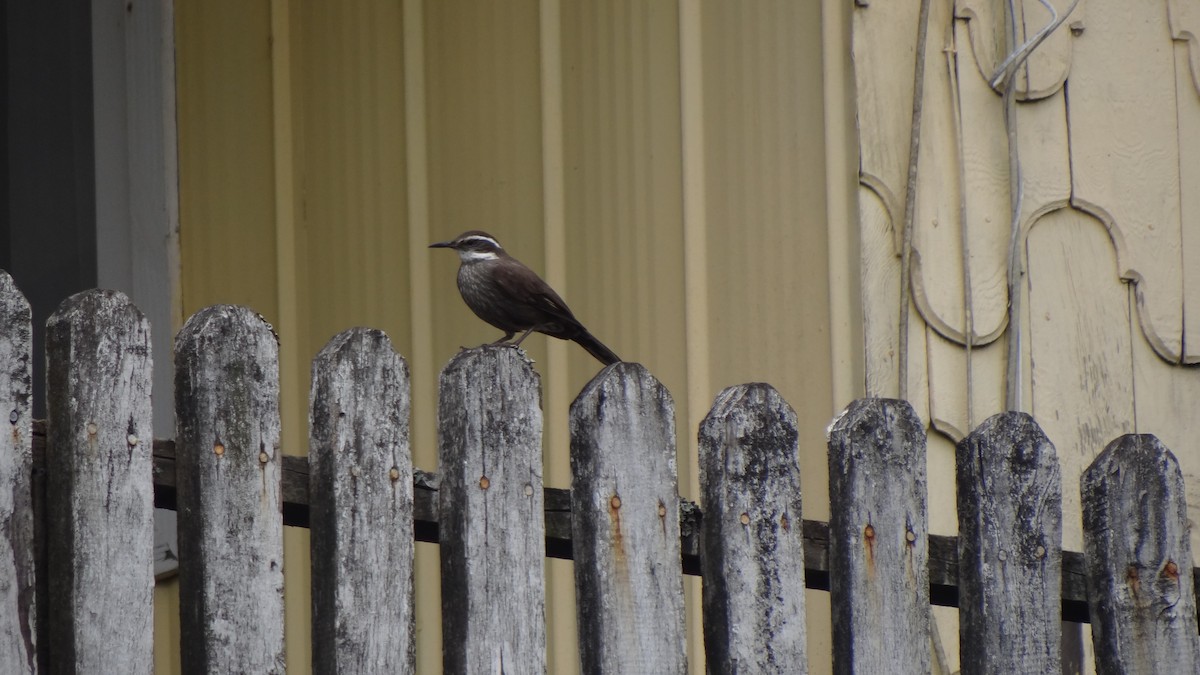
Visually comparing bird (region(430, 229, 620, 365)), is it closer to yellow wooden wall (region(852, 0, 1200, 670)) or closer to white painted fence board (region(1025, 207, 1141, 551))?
yellow wooden wall (region(852, 0, 1200, 670))

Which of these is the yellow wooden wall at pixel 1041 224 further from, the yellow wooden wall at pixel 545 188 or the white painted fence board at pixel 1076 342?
the yellow wooden wall at pixel 545 188

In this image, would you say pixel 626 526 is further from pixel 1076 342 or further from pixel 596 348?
pixel 1076 342

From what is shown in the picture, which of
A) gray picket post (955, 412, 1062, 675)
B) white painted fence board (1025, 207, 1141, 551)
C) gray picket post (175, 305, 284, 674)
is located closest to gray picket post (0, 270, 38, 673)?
gray picket post (175, 305, 284, 674)

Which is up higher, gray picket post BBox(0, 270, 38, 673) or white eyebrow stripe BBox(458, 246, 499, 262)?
white eyebrow stripe BBox(458, 246, 499, 262)

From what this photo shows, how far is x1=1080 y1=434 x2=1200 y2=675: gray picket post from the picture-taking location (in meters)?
3.14

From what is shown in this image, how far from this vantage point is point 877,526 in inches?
118

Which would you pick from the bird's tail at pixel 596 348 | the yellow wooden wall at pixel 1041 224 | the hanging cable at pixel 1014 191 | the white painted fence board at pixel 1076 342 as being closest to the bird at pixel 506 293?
the bird's tail at pixel 596 348

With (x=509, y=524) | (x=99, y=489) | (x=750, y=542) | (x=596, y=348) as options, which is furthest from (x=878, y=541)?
(x=596, y=348)

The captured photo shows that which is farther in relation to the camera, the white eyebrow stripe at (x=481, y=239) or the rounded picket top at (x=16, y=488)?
the white eyebrow stripe at (x=481, y=239)

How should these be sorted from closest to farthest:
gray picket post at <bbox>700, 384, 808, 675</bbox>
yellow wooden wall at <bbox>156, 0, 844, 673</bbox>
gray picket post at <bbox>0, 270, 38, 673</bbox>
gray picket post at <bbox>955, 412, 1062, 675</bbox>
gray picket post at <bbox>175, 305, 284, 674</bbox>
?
gray picket post at <bbox>0, 270, 38, 673</bbox>
gray picket post at <bbox>175, 305, 284, 674</bbox>
gray picket post at <bbox>700, 384, 808, 675</bbox>
gray picket post at <bbox>955, 412, 1062, 675</bbox>
yellow wooden wall at <bbox>156, 0, 844, 673</bbox>

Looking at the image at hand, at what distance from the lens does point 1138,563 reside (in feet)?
10.4

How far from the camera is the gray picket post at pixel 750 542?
9.45 ft

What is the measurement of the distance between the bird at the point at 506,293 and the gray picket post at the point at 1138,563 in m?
1.55

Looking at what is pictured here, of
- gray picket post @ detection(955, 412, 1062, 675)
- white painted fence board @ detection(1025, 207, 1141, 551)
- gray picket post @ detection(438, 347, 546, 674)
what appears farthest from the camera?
white painted fence board @ detection(1025, 207, 1141, 551)
